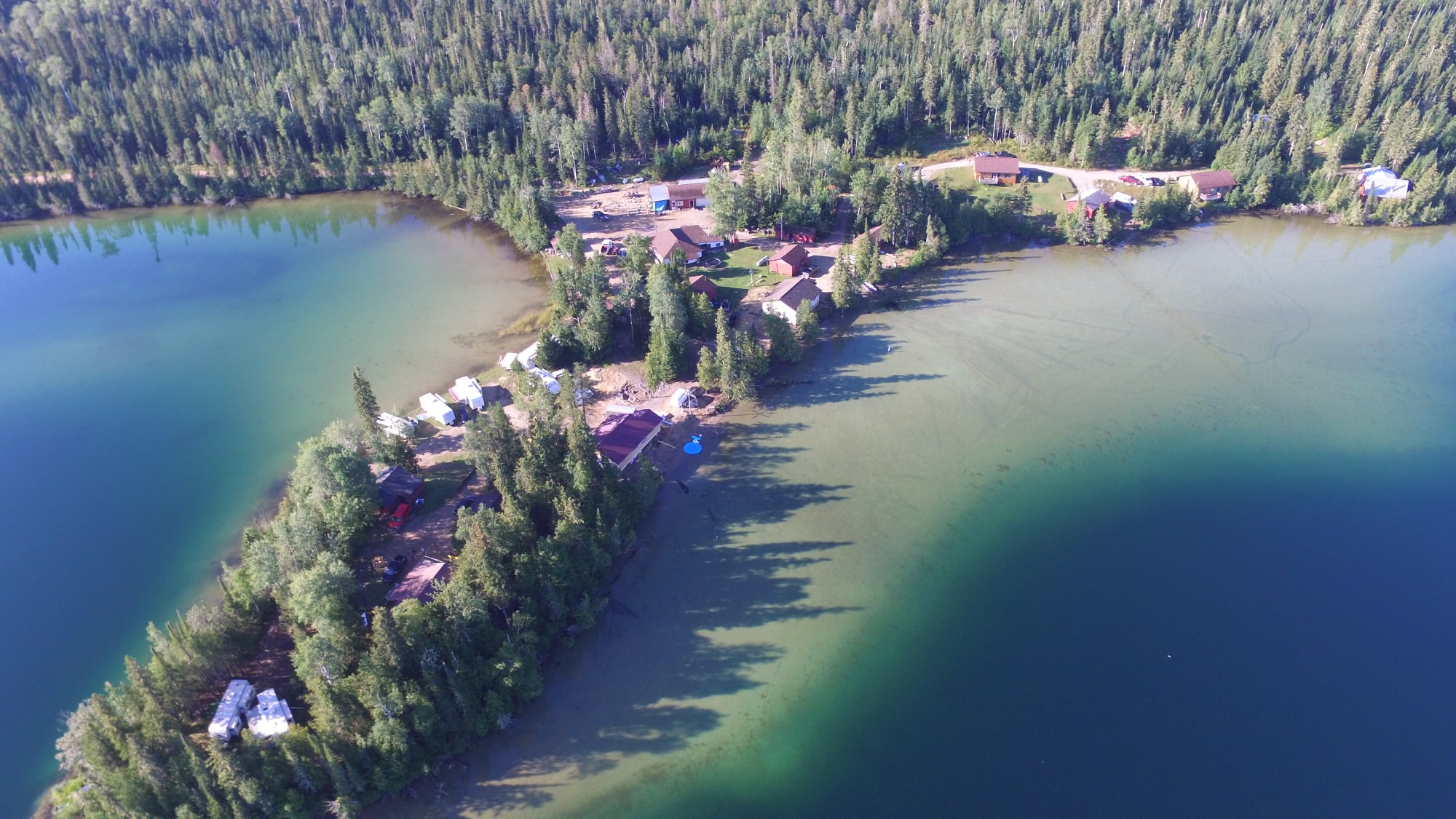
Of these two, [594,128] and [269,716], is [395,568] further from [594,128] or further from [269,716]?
[594,128]

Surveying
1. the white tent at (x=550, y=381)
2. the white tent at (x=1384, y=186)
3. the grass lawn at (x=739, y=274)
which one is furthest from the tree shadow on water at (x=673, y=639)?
the white tent at (x=1384, y=186)

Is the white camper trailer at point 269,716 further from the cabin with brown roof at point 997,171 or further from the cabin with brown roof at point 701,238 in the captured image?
the cabin with brown roof at point 997,171

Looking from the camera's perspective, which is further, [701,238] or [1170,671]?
[701,238]

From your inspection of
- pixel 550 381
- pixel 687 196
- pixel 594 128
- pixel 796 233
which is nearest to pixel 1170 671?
pixel 550 381

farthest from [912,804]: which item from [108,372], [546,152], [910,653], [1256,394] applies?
[546,152]

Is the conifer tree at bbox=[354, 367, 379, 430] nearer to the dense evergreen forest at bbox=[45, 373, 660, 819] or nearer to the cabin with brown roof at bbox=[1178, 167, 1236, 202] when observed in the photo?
the dense evergreen forest at bbox=[45, 373, 660, 819]

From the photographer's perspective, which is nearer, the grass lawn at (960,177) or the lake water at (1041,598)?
the lake water at (1041,598)

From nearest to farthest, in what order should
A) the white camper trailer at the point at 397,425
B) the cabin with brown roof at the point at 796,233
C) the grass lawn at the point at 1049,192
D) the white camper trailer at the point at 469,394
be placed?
the white camper trailer at the point at 397,425 < the white camper trailer at the point at 469,394 < the cabin with brown roof at the point at 796,233 < the grass lawn at the point at 1049,192
